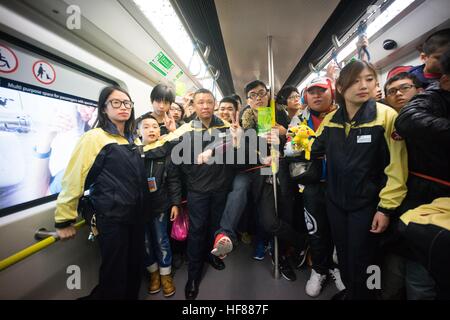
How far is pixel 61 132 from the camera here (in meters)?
1.43

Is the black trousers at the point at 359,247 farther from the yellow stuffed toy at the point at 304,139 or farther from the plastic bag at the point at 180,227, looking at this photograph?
the plastic bag at the point at 180,227

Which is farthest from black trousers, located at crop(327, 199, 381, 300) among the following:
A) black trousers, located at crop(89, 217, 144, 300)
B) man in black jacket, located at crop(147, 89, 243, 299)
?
black trousers, located at crop(89, 217, 144, 300)

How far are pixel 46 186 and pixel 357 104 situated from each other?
245 centimetres

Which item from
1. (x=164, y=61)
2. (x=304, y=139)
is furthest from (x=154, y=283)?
(x=164, y=61)

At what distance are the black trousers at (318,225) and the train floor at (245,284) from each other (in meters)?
0.27

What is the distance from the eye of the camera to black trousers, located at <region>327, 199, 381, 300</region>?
3.77ft

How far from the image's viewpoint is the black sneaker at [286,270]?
1736 millimetres

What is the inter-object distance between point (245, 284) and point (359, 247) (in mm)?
1104

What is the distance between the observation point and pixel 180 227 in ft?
6.00

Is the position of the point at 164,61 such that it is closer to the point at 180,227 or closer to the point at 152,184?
the point at 152,184

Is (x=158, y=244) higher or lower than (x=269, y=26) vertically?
lower

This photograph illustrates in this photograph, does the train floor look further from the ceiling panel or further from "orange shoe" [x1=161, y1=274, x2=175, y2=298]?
the ceiling panel

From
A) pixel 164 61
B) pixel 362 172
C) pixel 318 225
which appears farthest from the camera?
pixel 164 61
